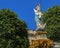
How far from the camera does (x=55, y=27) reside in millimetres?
32875

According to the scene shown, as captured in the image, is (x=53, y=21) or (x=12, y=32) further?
(x=53, y=21)

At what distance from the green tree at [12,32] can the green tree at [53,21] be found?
4813mm

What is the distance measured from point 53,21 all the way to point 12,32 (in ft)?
23.0

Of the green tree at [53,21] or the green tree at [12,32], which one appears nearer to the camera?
the green tree at [12,32]

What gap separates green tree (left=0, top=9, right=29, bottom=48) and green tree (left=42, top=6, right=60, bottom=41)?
4813 mm

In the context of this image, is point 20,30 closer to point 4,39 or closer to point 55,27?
point 4,39

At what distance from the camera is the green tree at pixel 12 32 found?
2720 cm

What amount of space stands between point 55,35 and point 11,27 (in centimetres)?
595

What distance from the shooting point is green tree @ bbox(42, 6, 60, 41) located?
108 ft

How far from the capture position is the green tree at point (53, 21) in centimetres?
3284

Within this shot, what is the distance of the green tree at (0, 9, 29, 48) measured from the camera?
2720 centimetres

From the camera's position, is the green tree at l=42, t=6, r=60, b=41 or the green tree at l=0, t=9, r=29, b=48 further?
the green tree at l=42, t=6, r=60, b=41

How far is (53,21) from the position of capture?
33812 mm

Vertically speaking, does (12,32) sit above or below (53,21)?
below
